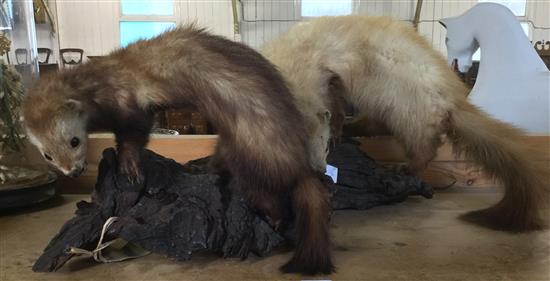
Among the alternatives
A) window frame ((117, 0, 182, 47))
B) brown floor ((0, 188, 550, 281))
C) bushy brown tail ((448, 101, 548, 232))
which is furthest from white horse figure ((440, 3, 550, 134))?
window frame ((117, 0, 182, 47))

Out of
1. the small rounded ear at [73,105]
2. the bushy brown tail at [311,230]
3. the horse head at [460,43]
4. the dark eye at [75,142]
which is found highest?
the horse head at [460,43]

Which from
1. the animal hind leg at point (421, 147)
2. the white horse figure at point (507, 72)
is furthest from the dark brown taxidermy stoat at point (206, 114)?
the white horse figure at point (507, 72)

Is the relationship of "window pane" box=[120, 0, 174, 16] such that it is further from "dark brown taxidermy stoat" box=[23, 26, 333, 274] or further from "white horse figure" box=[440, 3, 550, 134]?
"dark brown taxidermy stoat" box=[23, 26, 333, 274]

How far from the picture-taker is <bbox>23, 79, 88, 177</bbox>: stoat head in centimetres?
60

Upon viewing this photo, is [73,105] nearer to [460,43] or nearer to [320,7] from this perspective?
[460,43]

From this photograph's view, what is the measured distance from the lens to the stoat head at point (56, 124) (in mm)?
602

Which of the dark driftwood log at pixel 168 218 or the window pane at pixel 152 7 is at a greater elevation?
the window pane at pixel 152 7

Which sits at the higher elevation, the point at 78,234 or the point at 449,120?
the point at 449,120

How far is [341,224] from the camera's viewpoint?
2.69ft

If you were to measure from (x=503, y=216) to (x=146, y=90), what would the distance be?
0.64m

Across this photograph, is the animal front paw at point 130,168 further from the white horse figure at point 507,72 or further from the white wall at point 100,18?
the white wall at point 100,18

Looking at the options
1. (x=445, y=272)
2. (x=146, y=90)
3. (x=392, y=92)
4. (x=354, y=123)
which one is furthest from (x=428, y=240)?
(x=146, y=90)

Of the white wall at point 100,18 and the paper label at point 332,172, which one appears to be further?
the white wall at point 100,18

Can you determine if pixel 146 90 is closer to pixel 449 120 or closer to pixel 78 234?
pixel 78 234
